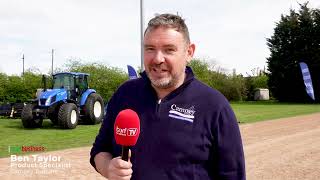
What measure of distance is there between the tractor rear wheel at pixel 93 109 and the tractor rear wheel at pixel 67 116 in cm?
150

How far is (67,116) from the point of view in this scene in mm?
15891

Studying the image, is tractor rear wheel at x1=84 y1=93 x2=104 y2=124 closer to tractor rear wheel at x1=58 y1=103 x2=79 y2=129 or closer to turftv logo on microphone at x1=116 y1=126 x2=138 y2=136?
tractor rear wheel at x1=58 y1=103 x2=79 y2=129

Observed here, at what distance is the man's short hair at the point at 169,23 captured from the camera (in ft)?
7.75

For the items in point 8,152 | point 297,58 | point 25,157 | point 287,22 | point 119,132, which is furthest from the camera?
point 287,22

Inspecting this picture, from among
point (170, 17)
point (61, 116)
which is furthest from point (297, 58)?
point (170, 17)

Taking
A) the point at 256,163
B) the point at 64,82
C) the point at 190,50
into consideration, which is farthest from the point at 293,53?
the point at 190,50

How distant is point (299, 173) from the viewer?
27.6ft

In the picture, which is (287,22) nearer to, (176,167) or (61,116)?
(61,116)

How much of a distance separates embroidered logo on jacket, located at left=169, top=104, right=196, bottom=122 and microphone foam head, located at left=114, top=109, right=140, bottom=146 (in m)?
0.31

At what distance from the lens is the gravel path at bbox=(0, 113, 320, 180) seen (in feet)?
26.7

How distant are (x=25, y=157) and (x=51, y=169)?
157 centimetres

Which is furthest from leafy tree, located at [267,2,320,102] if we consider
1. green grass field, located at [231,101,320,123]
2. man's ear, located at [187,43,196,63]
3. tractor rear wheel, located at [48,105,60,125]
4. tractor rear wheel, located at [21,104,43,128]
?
man's ear, located at [187,43,196,63]

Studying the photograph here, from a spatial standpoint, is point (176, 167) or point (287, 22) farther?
point (287, 22)

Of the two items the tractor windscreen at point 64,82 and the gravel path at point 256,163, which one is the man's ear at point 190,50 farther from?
the tractor windscreen at point 64,82
